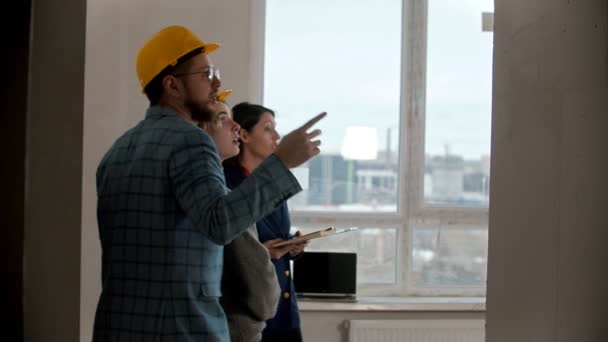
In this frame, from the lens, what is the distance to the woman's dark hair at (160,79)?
5.90 ft

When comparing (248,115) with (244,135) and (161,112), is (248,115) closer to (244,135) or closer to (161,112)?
(244,135)

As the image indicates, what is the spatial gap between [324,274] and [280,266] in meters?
1.62

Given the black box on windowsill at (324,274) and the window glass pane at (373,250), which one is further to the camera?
the window glass pane at (373,250)

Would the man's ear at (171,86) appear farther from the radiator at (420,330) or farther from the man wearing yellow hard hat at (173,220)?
the radiator at (420,330)

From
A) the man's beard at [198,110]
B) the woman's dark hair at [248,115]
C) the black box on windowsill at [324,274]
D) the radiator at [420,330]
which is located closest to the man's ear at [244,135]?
the woman's dark hair at [248,115]

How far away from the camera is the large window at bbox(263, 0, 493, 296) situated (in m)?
4.59

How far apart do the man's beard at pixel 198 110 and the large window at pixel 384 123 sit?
2.74 meters

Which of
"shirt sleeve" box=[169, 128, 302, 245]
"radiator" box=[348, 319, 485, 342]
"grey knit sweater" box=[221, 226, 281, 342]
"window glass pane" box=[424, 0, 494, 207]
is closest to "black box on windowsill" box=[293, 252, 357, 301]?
"radiator" box=[348, 319, 485, 342]

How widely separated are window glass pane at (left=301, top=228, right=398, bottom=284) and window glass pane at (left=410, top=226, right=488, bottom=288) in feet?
0.43

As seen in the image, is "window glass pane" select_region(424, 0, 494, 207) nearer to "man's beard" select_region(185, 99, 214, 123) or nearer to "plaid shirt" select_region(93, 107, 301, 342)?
"man's beard" select_region(185, 99, 214, 123)

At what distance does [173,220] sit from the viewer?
163 centimetres
